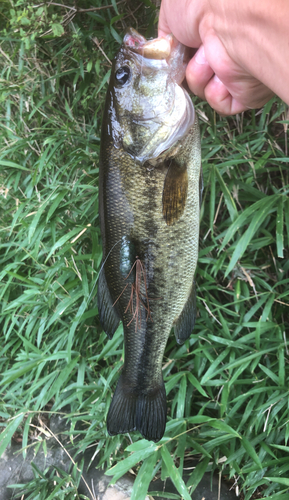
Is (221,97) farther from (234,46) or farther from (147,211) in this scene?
(147,211)

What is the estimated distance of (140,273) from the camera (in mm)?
1491

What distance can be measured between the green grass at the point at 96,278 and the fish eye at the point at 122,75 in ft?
2.61

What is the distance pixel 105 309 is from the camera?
1591 mm

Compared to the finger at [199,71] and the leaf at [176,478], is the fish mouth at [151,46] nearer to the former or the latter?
the finger at [199,71]

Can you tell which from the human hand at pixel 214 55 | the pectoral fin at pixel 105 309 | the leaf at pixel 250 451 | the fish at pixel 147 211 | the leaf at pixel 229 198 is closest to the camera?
the human hand at pixel 214 55

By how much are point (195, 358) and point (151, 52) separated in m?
1.90

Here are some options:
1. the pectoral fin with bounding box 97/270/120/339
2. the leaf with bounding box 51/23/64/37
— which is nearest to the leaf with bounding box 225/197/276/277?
the pectoral fin with bounding box 97/270/120/339

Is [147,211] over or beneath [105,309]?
over

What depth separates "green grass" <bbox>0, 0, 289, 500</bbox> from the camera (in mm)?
1851

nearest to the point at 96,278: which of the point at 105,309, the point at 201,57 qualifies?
the point at 105,309

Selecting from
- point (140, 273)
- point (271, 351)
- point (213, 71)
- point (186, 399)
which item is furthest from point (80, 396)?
point (213, 71)

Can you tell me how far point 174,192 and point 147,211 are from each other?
0.52 ft

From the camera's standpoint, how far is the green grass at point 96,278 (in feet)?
6.07

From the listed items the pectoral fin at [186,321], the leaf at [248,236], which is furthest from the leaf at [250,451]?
the leaf at [248,236]
